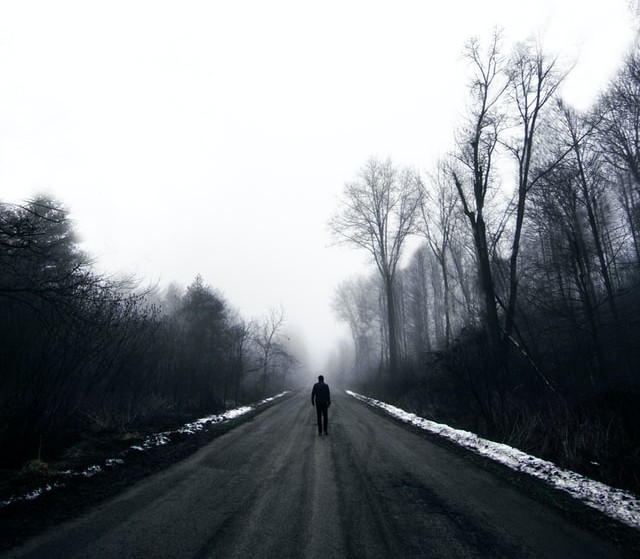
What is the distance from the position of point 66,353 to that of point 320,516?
6.69 meters

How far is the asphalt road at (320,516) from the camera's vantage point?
3.65 metres

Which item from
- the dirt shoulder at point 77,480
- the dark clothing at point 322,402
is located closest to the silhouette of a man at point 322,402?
the dark clothing at point 322,402

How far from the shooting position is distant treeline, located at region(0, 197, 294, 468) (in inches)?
259

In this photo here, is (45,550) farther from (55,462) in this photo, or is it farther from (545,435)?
(545,435)

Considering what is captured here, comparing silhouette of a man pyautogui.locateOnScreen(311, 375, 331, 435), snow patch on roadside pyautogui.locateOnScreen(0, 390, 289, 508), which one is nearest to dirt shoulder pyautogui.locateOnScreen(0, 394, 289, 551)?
snow patch on roadside pyautogui.locateOnScreen(0, 390, 289, 508)

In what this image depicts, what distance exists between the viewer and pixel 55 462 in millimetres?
6730

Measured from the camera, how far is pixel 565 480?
229 inches

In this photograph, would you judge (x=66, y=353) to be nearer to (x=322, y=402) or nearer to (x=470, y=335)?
(x=322, y=402)

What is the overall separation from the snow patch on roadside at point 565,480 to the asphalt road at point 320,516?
0.67 metres

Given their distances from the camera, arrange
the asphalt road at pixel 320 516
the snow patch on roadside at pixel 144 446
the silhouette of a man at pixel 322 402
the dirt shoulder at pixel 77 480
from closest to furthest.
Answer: the asphalt road at pixel 320 516 → the dirt shoulder at pixel 77 480 → the snow patch on roadside at pixel 144 446 → the silhouette of a man at pixel 322 402

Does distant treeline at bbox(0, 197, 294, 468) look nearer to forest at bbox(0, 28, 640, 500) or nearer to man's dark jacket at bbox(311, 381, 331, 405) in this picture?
forest at bbox(0, 28, 640, 500)

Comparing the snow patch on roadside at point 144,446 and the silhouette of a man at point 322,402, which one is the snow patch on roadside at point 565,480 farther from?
the snow patch on roadside at point 144,446

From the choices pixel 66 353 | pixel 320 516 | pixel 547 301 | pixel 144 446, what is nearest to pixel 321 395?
pixel 144 446

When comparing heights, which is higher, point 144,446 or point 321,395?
point 321,395
